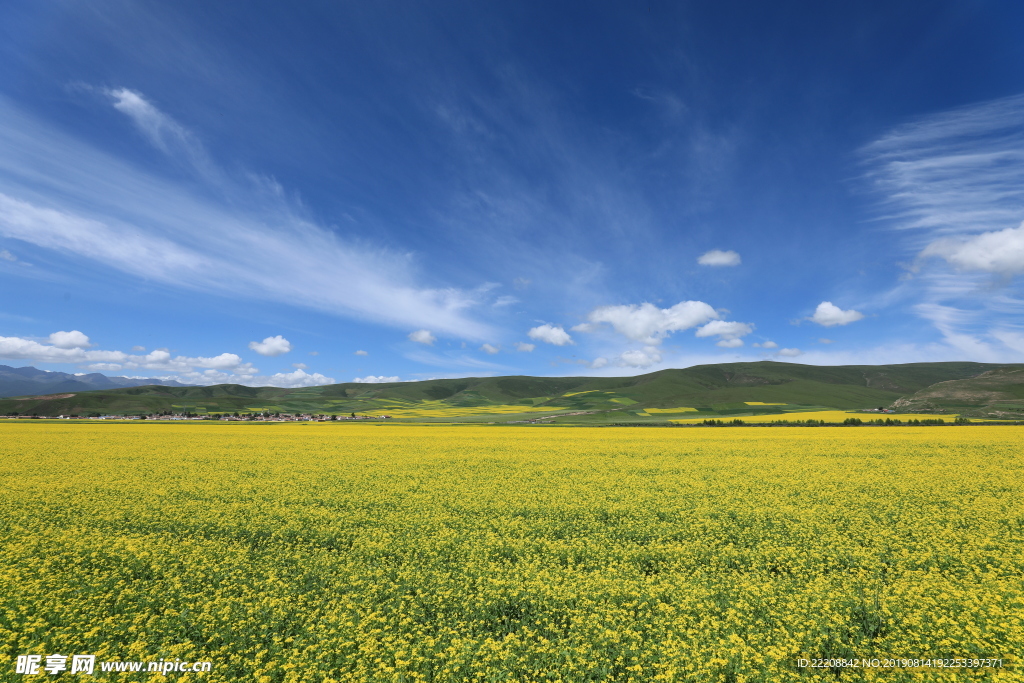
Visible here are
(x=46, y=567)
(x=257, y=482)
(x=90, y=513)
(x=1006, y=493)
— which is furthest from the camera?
(x=257, y=482)

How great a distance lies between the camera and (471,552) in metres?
12.2

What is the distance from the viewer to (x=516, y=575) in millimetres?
10797

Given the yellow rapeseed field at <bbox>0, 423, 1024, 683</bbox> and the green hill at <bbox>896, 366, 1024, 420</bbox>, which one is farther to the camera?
the green hill at <bbox>896, 366, 1024, 420</bbox>

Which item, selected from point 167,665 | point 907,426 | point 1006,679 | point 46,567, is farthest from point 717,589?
point 907,426

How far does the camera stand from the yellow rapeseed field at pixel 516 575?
766 cm

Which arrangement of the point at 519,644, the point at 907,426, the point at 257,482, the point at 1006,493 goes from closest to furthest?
the point at 519,644
the point at 1006,493
the point at 257,482
the point at 907,426

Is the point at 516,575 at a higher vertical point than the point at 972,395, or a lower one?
lower

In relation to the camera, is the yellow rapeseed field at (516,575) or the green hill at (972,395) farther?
the green hill at (972,395)

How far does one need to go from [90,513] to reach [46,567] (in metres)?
6.08

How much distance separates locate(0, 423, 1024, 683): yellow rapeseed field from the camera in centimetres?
766

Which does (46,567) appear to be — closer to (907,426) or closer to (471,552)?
(471,552)

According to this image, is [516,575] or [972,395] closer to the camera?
[516,575]

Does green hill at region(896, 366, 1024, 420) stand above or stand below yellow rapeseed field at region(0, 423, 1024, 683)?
above

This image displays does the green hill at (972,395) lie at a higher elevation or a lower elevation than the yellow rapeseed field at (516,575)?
higher
